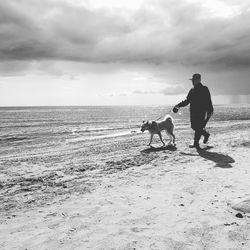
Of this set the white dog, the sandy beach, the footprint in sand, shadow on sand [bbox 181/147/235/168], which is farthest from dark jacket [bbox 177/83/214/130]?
the footprint in sand

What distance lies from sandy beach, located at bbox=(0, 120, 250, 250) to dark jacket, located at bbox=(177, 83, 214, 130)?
8.42 ft

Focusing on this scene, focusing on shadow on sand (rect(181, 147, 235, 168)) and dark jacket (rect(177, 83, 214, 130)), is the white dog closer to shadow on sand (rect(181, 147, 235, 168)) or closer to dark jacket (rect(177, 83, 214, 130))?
dark jacket (rect(177, 83, 214, 130))

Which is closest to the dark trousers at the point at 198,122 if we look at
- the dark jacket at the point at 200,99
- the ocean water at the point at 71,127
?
the dark jacket at the point at 200,99

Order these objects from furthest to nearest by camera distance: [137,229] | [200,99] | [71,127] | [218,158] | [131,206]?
[71,127]
[200,99]
[218,158]
[131,206]
[137,229]

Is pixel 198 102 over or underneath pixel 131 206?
over

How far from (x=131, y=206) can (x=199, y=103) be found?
6.69 meters

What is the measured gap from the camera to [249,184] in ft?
17.4

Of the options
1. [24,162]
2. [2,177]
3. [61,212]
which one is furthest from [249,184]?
[24,162]

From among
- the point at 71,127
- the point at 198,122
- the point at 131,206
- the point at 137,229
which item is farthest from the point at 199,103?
the point at 71,127

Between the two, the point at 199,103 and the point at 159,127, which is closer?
the point at 199,103

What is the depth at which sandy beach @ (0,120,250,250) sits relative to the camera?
346cm

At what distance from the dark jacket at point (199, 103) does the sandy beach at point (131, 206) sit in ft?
8.42

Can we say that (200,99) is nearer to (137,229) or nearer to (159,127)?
(159,127)

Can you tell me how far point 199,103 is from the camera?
10.0m
